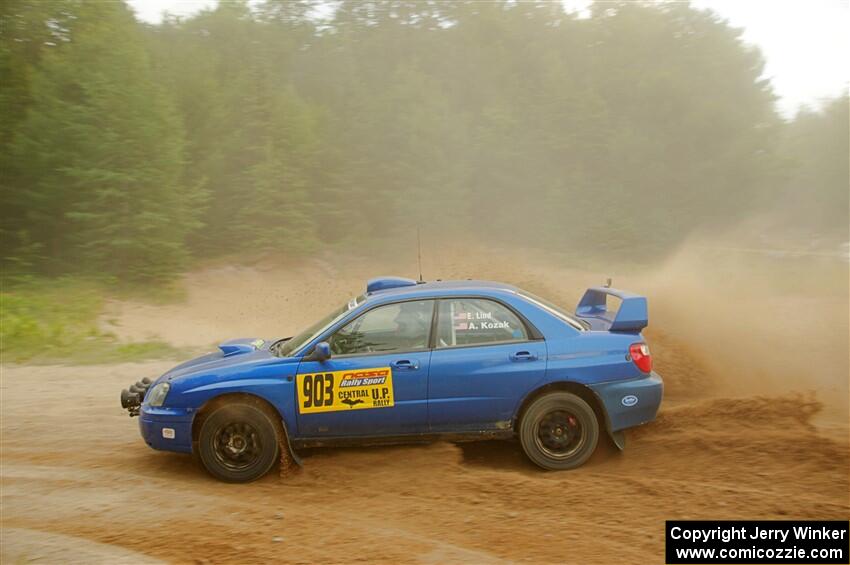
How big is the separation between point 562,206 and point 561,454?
77.6 feet

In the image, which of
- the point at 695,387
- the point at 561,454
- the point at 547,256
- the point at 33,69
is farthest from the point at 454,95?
the point at 561,454

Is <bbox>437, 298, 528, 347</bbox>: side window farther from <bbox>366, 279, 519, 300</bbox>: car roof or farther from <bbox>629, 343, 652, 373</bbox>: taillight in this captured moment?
<bbox>629, 343, 652, 373</bbox>: taillight

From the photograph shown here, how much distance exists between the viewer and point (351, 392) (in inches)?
223

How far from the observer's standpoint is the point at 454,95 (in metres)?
29.5

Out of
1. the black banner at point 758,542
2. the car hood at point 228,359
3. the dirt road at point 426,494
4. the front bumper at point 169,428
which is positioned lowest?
the black banner at point 758,542

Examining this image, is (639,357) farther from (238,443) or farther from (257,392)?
(238,443)

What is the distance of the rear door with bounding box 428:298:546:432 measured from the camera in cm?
570

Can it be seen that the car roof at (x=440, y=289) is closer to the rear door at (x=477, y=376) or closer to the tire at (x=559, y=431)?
the rear door at (x=477, y=376)

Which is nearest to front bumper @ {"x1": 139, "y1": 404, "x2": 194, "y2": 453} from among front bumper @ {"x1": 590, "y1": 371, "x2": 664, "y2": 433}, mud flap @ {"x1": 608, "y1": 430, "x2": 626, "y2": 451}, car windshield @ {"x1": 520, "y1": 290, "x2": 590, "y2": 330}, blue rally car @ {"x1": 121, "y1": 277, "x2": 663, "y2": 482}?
blue rally car @ {"x1": 121, "y1": 277, "x2": 663, "y2": 482}

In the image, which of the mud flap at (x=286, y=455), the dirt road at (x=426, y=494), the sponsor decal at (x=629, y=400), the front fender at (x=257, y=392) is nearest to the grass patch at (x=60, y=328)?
the dirt road at (x=426, y=494)

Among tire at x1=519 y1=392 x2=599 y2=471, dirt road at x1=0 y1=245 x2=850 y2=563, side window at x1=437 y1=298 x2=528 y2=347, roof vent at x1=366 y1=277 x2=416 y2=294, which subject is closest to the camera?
dirt road at x1=0 y1=245 x2=850 y2=563

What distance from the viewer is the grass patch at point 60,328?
1166 cm

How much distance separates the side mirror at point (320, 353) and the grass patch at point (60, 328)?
6.68m

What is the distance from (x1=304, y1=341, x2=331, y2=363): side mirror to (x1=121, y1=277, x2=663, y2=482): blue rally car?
1 cm
